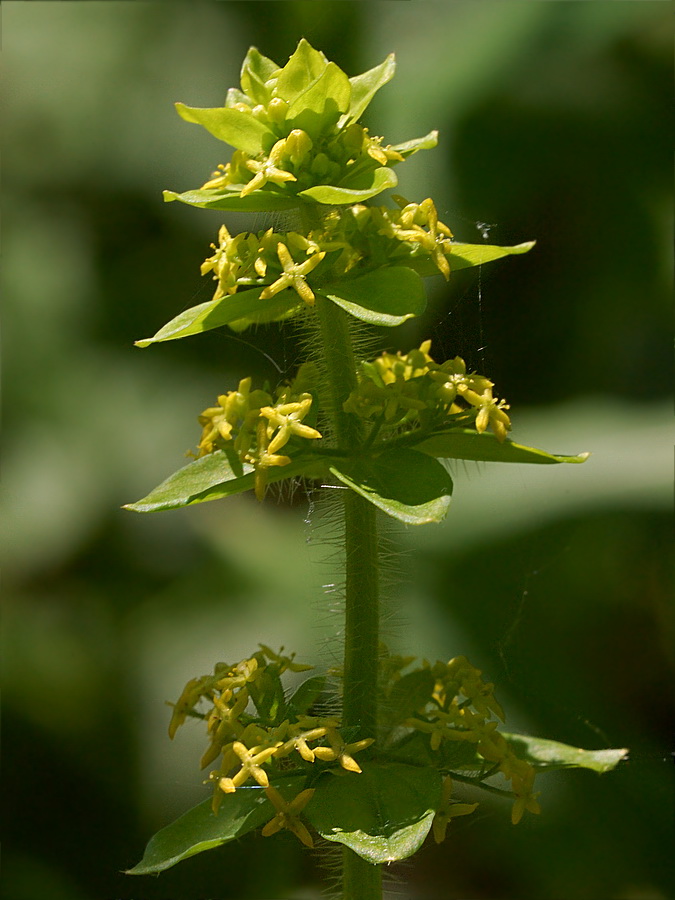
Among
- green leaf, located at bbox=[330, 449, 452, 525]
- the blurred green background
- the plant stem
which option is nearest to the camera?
green leaf, located at bbox=[330, 449, 452, 525]

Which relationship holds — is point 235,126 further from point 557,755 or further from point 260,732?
point 557,755

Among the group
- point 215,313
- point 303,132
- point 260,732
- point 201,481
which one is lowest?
point 260,732

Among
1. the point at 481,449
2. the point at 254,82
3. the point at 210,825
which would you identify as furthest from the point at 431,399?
the point at 210,825

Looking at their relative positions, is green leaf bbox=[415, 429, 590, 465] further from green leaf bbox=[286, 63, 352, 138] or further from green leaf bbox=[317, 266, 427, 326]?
green leaf bbox=[286, 63, 352, 138]

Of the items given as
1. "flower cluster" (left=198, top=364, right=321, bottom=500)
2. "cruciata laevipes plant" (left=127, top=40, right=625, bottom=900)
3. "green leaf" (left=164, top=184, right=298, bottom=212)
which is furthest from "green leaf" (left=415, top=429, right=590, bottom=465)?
"green leaf" (left=164, top=184, right=298, bottom=212)

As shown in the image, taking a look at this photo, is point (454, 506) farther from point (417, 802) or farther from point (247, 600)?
point (417, 802)

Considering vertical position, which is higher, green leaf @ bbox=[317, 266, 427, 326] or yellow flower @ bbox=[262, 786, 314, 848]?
green leaf @ bbox=[317, 266, 427, 326]
